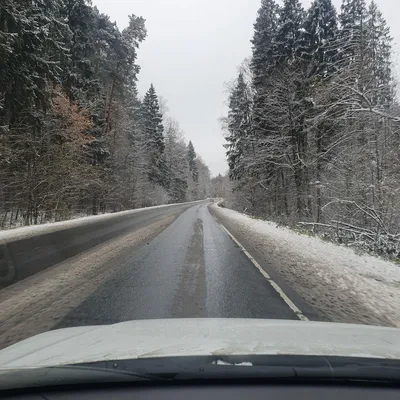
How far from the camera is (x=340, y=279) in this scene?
7.16 meters

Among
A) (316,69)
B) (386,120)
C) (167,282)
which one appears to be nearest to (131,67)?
(316,69)

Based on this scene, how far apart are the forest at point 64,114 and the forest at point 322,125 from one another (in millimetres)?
10667

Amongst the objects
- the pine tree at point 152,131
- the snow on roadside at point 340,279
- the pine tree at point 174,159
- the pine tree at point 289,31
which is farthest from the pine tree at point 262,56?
the pine tree at point 174,159

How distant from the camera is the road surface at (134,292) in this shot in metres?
4.73

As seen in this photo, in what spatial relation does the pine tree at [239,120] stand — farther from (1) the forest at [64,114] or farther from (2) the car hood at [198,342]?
(2) the car hood at [198,342]

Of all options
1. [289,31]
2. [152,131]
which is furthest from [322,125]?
[152,131]

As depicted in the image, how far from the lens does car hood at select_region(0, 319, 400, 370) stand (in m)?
2.27

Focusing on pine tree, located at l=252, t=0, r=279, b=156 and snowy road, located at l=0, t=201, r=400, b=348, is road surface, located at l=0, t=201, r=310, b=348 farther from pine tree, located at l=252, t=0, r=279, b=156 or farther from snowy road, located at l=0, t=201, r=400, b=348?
pine tree, located at l=252, t=0, r=279, b=156

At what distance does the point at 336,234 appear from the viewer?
42.8 feet

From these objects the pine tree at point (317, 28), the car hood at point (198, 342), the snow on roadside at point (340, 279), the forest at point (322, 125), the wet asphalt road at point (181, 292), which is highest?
the pine tree at point (317, 28)

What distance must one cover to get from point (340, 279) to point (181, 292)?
3401 millimetres

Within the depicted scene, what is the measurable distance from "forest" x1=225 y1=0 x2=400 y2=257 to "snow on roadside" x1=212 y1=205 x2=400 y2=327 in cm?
168

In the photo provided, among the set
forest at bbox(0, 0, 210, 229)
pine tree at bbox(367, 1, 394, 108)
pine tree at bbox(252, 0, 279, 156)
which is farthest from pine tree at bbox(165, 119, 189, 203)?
pine tree at bbox(367, 1, 394, 108)

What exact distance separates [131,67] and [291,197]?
19.7 m
